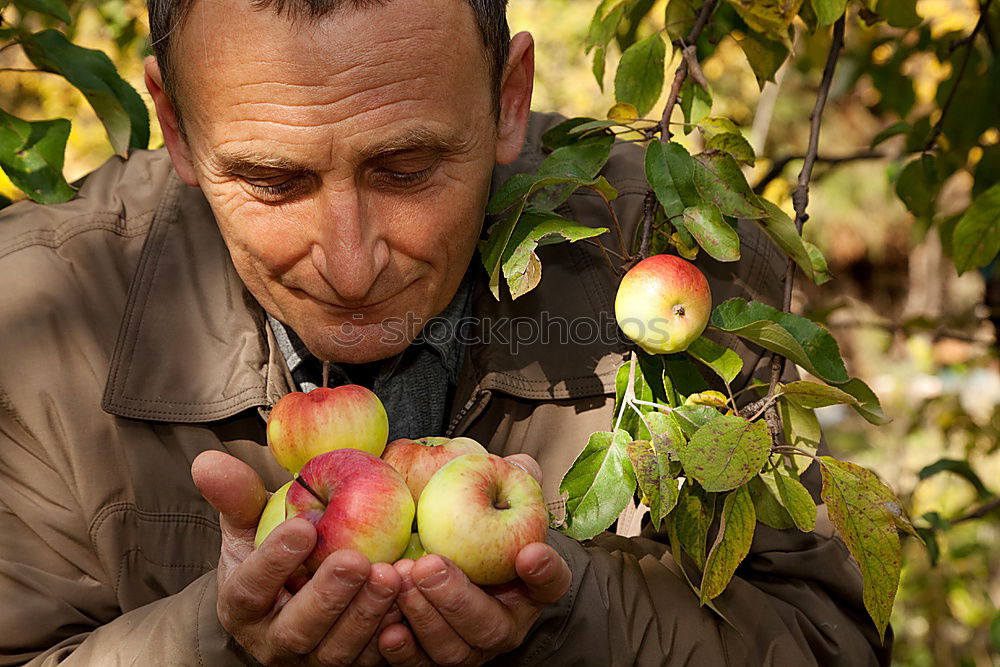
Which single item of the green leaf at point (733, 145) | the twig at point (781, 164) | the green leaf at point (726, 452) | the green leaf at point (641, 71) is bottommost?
the green leaf at point (726, 452)

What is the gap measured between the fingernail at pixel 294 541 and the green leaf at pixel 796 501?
25.5 inches

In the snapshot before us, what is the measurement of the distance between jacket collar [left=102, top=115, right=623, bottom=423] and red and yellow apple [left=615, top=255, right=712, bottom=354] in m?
0.30

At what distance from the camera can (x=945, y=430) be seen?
115 inches

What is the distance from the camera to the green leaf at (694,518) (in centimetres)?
144

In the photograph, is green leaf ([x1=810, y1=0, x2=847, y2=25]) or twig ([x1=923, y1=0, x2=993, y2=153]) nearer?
green leaf ([x1=810, y1=0, x2=847, y2=25])

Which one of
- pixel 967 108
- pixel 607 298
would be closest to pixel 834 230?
pixel 967 108

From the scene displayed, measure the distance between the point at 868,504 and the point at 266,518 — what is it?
0.78 metres

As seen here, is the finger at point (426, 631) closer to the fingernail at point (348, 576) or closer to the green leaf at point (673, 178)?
the fingernail at point (348, 576)

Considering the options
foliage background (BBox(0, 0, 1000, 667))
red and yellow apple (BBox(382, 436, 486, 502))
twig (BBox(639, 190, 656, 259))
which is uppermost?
twig (BBox(639, 190, 656, 259))

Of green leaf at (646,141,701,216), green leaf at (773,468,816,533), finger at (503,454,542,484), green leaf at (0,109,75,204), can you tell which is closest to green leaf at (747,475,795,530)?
green leaf at (773,468,816,533)

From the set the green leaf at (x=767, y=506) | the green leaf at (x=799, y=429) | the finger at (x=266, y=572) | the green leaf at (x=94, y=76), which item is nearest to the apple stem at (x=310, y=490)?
the finger at (x=266, y=572)

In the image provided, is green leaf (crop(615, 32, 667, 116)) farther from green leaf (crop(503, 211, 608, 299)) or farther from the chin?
the chin

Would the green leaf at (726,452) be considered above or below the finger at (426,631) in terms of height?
above

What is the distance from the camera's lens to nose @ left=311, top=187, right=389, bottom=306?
4.87ft
